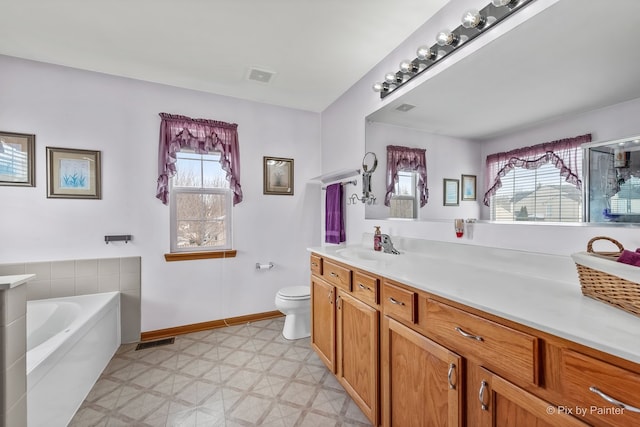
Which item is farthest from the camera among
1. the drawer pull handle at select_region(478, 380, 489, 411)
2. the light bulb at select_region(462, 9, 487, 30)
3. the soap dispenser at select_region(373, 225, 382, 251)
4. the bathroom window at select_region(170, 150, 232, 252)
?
the bathroom window at select_region(170, 150, 232, 252)

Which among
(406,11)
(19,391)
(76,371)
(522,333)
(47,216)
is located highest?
(406,11)

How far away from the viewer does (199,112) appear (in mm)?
2723

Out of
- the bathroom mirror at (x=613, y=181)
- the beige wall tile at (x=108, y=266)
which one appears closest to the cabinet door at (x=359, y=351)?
the bathroom mirror at (x=613, y=181)

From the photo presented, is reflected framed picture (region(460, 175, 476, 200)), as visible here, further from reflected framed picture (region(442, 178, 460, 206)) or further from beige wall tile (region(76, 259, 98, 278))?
beige wall tile (region(76, 259, 98, 278))

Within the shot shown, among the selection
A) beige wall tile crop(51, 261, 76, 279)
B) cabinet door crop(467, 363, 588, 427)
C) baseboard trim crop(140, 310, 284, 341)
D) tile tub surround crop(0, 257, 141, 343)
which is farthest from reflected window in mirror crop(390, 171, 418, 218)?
beige wall tile crop(51, 261, 76, 279)

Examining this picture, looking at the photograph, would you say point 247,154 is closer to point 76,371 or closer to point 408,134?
point 408,134

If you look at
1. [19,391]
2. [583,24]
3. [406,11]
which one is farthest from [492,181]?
[19,391]

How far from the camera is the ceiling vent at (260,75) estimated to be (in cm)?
232

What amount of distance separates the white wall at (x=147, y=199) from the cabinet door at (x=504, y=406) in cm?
241

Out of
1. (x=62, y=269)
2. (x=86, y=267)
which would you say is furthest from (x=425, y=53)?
(x=62, y=269)

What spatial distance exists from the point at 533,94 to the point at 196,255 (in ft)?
9.30

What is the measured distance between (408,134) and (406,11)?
747mm

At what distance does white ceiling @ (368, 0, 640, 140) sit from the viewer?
96 centimetres

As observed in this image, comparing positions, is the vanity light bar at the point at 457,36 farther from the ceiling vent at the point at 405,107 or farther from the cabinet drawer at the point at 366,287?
the cabinet drawer at the point at 366,287
